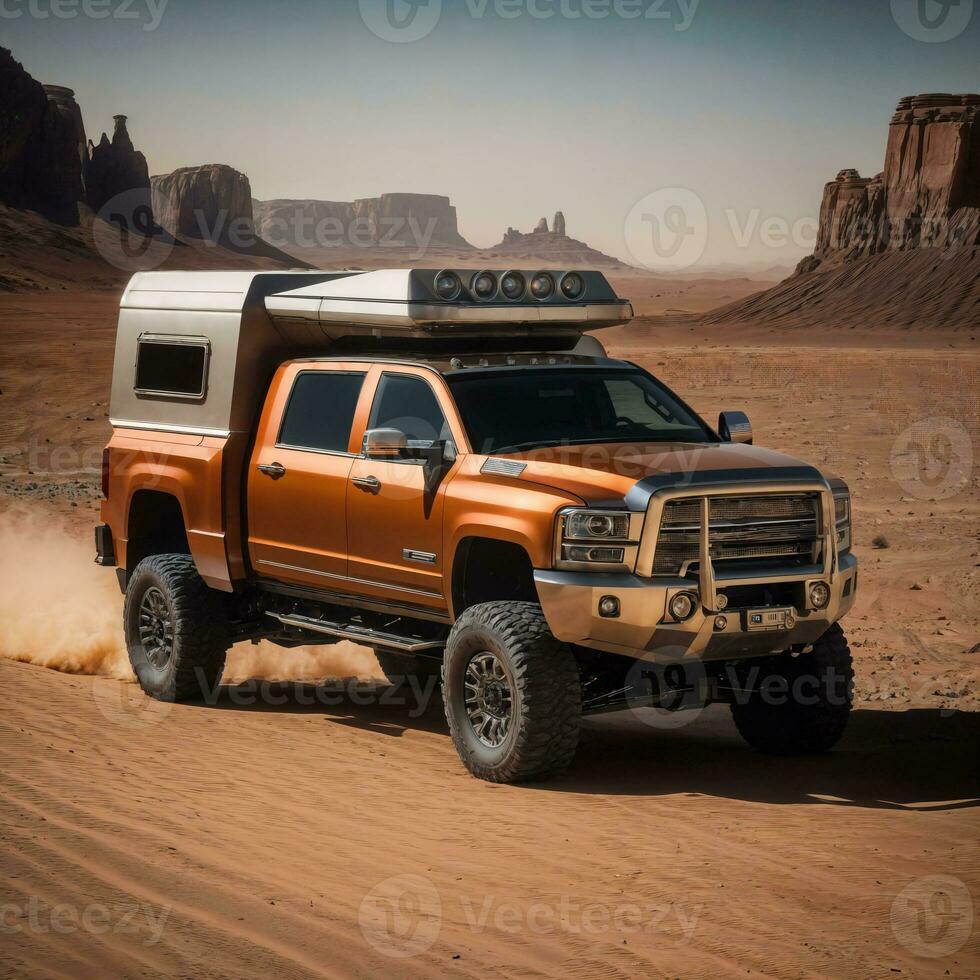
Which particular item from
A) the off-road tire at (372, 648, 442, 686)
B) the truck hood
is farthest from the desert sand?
the truck hood

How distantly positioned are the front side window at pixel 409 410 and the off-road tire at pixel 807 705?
238 cm

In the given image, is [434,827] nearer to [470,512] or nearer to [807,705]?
[470,512]

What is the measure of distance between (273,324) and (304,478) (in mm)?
1233

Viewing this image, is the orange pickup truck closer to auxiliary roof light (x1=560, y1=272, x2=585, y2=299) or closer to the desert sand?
auxiliary roof light (x1=560, y1=272, x2=585, y2=299)

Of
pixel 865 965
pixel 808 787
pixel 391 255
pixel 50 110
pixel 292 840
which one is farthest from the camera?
pixel 391 255

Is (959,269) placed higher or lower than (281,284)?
higher

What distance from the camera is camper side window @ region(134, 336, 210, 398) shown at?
378 inches

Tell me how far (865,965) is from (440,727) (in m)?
4.84

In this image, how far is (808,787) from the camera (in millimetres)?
7785

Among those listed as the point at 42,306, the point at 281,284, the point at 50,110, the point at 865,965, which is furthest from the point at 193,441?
the point at 50,110

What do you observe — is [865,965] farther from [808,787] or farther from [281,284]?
[281,284]

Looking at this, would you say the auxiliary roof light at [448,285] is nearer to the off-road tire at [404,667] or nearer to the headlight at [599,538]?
the headlight at [599,538]

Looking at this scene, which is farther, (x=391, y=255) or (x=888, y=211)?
(x=391, y=255)

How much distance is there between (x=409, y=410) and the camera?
843cm
